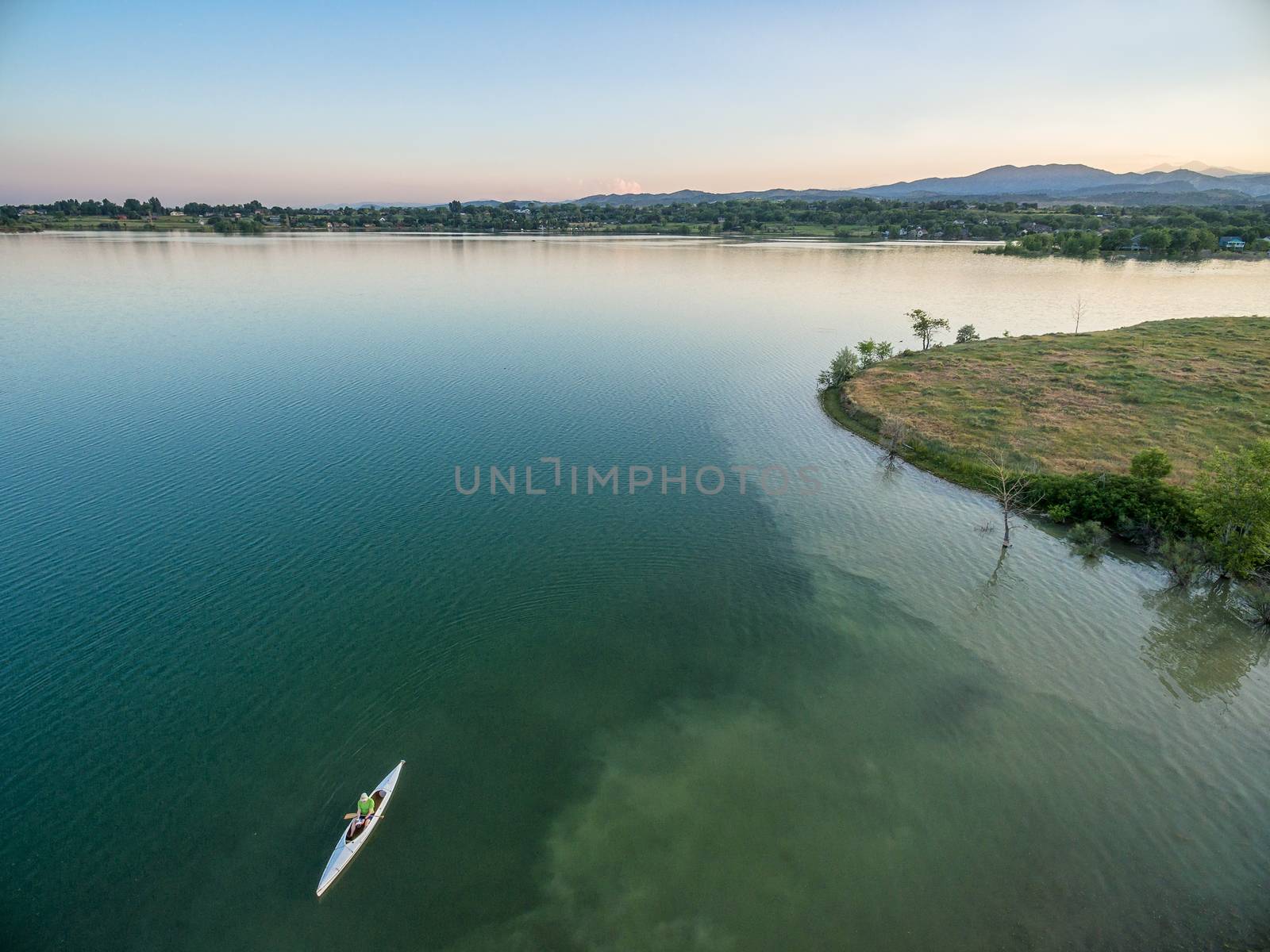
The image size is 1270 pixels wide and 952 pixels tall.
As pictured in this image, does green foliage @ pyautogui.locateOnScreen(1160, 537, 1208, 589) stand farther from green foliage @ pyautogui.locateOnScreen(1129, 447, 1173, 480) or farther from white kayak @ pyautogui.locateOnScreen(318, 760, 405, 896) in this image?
white kayak @ pyautogui.locateOnScreen(318, 760, 405, 896)

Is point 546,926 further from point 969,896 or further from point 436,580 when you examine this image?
point 436,580

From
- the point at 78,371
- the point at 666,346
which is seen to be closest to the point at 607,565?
the point at 666,346

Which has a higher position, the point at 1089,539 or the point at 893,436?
the point at 893,436

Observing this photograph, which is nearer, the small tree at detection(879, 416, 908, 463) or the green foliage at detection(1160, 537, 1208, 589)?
the green foliage at detection(1160, 537, 1208, 589)

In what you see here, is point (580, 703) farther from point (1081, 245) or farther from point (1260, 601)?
point (1081, 245)

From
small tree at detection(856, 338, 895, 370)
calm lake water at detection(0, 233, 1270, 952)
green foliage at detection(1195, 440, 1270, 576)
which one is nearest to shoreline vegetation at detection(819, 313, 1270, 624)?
green foliage at detection(1195, 440, 1270, 576)

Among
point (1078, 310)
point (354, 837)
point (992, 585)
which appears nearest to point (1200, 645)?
point (992, 585)
